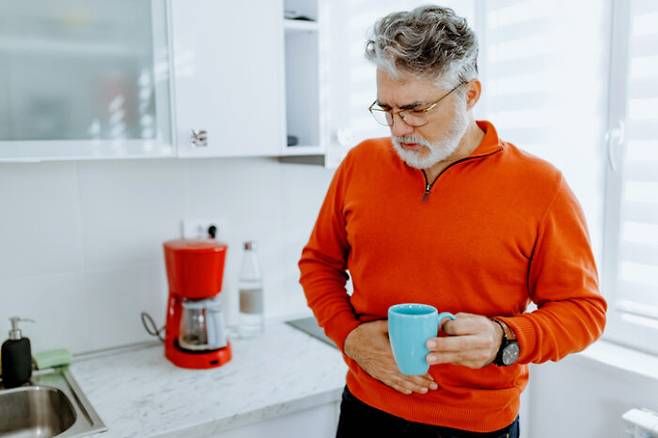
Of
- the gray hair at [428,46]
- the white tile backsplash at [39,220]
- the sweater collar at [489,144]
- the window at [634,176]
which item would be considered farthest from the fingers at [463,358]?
the white tile backsplash at [39,220]

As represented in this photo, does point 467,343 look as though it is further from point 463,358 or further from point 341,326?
point 341,326

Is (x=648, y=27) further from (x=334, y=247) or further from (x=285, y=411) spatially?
(x=285, y=411)

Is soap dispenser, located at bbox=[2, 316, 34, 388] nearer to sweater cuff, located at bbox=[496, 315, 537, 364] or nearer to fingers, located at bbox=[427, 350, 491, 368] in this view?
fingers, located at bbox=[427, 350, 491, 368]

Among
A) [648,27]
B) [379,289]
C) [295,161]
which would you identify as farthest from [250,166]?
[648,27]

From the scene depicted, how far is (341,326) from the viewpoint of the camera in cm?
131

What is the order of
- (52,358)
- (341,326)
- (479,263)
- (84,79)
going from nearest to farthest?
(479,263)
(341,326)
(84,79)
(52,358)

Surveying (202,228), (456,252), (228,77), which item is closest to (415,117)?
(456,252)

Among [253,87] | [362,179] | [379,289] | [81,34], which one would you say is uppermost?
[81,34]

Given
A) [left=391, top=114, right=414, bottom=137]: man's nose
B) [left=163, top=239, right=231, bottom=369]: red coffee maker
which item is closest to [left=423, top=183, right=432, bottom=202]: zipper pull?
[left=391, top=114, right=414, bottom=137]: man's nose

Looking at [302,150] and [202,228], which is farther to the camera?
[202,228]

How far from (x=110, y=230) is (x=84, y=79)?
488 mm

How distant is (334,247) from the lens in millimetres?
1419

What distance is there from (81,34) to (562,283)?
3.68 feet

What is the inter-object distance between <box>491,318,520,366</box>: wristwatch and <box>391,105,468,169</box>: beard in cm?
32
